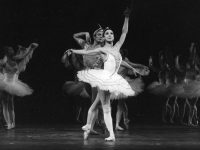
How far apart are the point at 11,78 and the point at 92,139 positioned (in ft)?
7.94

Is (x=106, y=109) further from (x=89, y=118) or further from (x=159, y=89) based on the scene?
(x=159, y=89)

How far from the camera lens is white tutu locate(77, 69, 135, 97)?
6176 mm

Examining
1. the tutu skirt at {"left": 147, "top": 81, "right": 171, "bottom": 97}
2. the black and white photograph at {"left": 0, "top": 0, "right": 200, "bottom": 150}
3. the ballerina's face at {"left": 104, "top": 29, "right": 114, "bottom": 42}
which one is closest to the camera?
the ballerina's face at {"left": 104, "top": 29, "right": 114, "bottom": 42}

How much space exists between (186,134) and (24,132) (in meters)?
2.27

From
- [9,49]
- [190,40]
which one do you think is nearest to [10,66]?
[9,49]

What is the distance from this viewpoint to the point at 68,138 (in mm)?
6723

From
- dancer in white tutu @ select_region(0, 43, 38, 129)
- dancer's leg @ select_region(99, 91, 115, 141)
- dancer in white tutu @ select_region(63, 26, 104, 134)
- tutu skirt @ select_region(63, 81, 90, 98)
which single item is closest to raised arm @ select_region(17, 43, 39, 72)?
dancer in white tutu @ select_region(0, 43, 38, 129)

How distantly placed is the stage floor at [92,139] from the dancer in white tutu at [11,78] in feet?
1.46

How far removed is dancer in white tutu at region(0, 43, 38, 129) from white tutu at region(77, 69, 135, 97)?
89.4 inches

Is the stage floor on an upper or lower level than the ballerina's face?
lower

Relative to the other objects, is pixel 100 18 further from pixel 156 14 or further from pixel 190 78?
pixel 190 78

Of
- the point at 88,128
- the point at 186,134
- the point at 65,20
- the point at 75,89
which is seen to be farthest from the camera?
the point at 65,20

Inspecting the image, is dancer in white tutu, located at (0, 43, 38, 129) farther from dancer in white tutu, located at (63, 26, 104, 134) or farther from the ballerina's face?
the ballerina's face

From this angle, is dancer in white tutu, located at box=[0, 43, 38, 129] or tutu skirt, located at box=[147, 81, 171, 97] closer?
dancer in white tutu, located at box=[0, 43, 38, 129]
